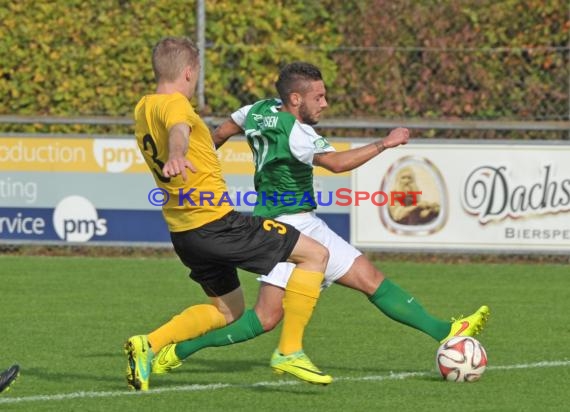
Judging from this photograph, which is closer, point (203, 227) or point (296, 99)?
point (203, 227)

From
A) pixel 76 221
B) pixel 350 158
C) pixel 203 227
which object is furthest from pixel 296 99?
pixel 76 221

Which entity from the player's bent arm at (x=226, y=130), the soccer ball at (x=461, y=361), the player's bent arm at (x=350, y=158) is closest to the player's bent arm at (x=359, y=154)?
the player's bent arm at (x=350, y=158)

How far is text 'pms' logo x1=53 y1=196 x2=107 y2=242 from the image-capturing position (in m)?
13.9

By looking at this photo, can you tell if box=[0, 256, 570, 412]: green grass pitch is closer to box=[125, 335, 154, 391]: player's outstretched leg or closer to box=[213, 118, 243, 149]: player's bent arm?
box=[125, 335, 154, 391]: player's outstretched leg

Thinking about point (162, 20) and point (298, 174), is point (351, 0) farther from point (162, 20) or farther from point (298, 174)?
point (298, 174)

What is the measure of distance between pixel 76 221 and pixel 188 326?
6.87 m

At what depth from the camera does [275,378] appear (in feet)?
24.8

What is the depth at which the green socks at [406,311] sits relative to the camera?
770cm

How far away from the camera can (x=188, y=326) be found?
7258 millimetres

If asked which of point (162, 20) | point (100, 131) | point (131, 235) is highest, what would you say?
point (162, 20)

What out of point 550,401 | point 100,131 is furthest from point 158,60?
point 100,131

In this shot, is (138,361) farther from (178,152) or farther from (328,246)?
(328,246)

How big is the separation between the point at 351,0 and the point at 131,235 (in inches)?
139

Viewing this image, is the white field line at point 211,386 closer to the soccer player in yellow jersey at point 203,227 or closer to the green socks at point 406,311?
the soccer player in yellow jersey at point 203,227
